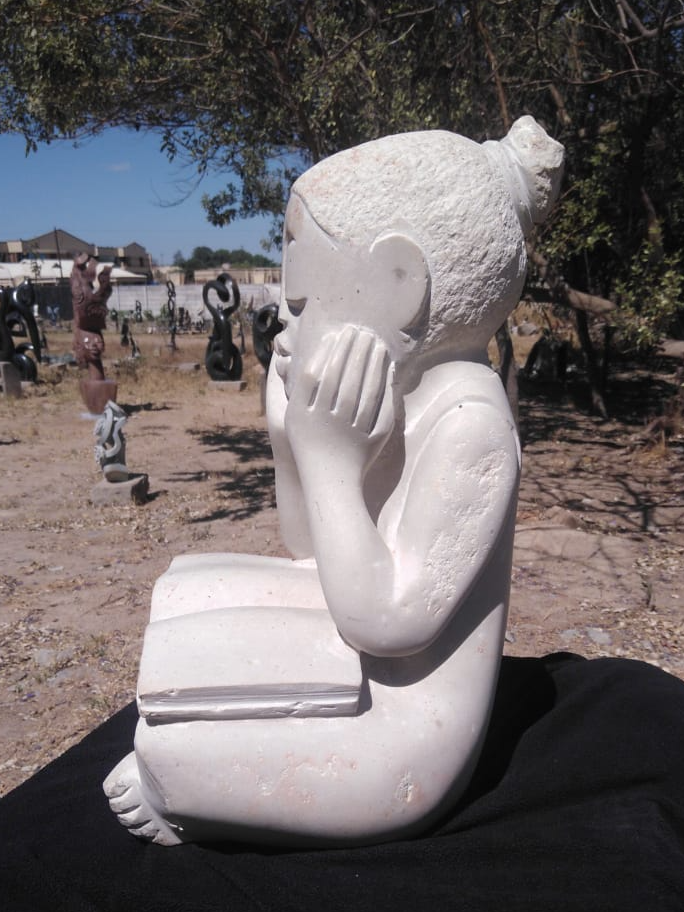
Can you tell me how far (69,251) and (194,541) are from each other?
42.9m

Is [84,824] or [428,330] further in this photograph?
[84,824]

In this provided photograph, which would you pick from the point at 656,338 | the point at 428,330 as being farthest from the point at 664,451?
the point at 428,330

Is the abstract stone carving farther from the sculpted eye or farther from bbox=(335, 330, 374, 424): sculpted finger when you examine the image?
bbox=(335, 330, 374, 424): sculpted finger

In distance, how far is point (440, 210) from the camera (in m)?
1.51

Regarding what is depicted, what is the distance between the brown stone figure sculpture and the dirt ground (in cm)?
42

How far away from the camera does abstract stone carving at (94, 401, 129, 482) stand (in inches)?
244

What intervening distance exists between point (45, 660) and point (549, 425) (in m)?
6.76

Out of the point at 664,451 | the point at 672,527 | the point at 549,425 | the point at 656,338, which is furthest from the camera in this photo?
the point at 549,425

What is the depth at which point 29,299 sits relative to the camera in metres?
12.6

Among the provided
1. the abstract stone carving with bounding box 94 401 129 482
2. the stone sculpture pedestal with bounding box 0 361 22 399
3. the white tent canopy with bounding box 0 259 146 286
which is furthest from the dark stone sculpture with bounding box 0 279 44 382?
the white tent canopy with bounding box 0 259 146 286

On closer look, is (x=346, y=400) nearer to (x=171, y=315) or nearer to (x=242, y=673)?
(x=242, y=673)

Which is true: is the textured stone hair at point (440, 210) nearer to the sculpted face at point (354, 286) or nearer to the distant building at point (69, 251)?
the sculpted face at point (354, 286)

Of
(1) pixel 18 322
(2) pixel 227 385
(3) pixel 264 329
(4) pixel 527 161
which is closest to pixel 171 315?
(1) pixel 18 322

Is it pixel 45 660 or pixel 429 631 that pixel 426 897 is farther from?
pixel 45 660
